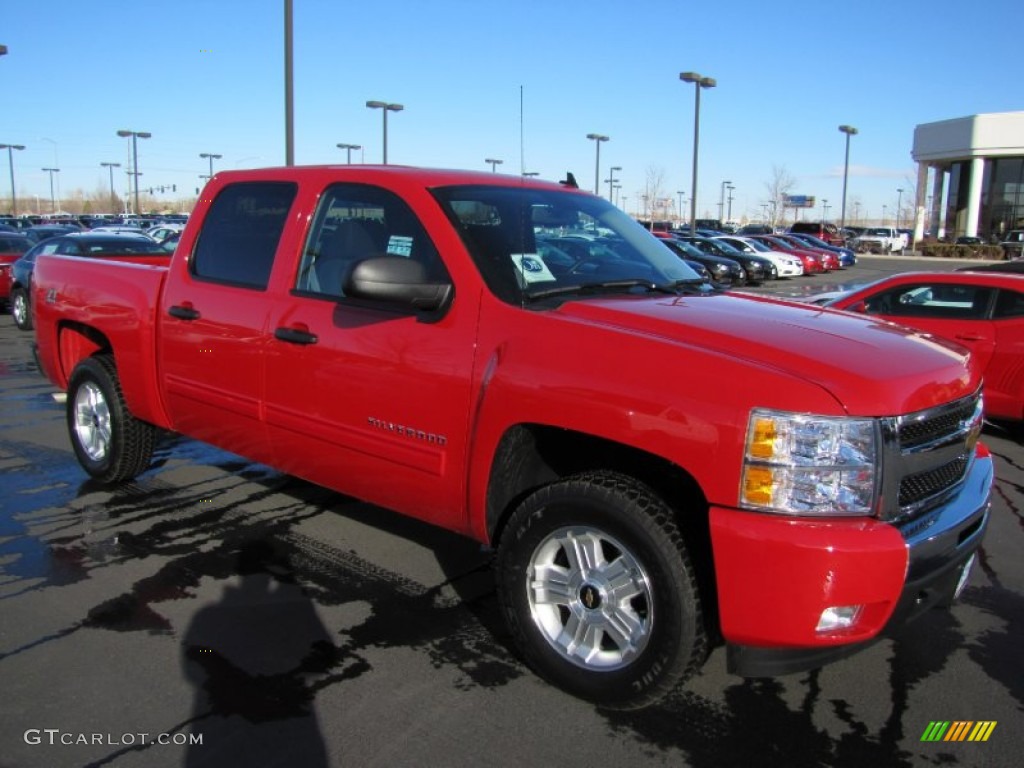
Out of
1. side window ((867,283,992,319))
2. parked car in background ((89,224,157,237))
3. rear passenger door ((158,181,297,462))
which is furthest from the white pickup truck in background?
rear passenger door ((158,181,297,462))

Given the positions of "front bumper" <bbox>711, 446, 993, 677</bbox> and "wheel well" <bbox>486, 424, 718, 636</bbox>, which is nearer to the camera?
"front bumper" <bbox>711, 446, 993, 677</bbox>

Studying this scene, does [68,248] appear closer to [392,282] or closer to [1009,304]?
[392,282]

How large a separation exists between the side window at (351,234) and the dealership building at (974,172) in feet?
194

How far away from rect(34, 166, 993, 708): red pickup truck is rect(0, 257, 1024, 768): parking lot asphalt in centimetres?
33

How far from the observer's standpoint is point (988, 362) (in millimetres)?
7707

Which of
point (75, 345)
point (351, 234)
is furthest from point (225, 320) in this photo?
point (75, 345)

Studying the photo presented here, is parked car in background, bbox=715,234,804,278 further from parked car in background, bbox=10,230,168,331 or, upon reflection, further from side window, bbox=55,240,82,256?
side window, bbox=55,240,82,256

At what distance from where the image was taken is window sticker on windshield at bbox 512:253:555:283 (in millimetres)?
3551

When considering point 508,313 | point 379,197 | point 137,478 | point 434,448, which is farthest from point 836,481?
point 137,478

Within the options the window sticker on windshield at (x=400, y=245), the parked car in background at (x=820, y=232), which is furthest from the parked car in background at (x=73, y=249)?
the parked car in background at (x=820, y=232)

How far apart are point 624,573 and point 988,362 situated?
6150mm

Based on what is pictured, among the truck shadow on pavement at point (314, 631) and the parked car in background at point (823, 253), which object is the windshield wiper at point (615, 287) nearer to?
the truck shadow on pavement at point (314, 631)

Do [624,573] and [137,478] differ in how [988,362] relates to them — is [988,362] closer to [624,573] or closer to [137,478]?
[624,573]

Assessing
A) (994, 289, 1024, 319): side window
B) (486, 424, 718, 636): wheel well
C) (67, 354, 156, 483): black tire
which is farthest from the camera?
(994, 289, 1024, 319): side window
